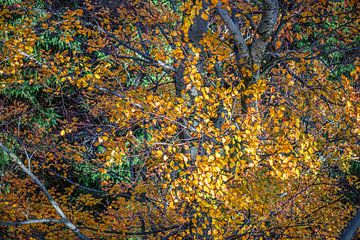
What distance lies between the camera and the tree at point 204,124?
5867 millimetres

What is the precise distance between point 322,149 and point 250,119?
182 centimetres

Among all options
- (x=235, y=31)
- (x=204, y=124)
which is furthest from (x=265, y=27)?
(x=204, y=124)

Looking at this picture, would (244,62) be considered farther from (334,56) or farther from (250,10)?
(334,56)

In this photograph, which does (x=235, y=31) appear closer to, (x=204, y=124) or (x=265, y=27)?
(x=265, y=27)

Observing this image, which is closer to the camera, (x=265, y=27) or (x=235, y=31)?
(x=265, y=27)

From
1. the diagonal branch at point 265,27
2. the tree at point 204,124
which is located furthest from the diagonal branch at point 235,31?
the diagonal branch at point 265,27

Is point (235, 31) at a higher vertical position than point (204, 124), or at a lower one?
higher

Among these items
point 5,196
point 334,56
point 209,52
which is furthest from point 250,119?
point 5,196

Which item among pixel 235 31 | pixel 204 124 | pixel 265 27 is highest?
pixel 265 27

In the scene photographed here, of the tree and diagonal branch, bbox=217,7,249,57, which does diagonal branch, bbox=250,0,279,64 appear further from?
diagonal branch, bbox=217,7,249,57

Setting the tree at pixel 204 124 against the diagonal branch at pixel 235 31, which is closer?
the diagonal branch at pixel 235 31

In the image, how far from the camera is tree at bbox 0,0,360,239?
5.87 m

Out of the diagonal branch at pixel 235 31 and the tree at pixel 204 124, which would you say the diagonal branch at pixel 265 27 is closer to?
the tree at pixel 204 124

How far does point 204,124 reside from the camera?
19.5 ft
